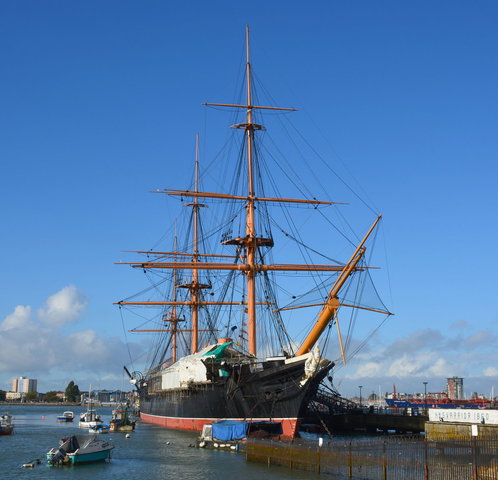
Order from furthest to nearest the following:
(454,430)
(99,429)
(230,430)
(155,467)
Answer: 1. (99,429)
2. (230,430)
3. (155,467)
4. (454,430)

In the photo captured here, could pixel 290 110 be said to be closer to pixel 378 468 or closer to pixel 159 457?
pixel 159 457

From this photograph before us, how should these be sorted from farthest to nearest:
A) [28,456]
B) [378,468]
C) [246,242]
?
[246,242] < [28,456] < [378,468]

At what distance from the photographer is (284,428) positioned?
162 feet

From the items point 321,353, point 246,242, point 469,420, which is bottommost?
point 469,420

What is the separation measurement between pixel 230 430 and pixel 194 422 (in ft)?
52.2

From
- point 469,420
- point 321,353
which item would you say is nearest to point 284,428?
point 321,353

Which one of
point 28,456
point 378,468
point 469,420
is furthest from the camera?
point 28,456

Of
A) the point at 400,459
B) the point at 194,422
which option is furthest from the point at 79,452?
the point at 194,422

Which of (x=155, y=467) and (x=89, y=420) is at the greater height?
(x=89, y=420)

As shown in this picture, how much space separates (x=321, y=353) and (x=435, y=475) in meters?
20.6

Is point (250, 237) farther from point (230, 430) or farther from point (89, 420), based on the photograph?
point (89, 420)

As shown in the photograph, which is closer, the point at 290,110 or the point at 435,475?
the point at 435,475

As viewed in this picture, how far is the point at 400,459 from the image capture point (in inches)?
1169

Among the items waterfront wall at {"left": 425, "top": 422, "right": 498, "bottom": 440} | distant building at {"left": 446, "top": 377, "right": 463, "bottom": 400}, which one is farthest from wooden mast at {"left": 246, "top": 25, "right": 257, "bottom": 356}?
distant building at {"left": 446, "top": 377, "right": 463, "bottom": 400}
